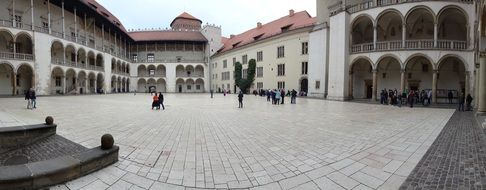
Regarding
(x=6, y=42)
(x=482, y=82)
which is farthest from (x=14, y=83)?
(x=482, y=82)

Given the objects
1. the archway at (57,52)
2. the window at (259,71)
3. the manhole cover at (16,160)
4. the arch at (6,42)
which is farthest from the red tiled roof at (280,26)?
the manhole cover at (16,160)

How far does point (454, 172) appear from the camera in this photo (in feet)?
15.3

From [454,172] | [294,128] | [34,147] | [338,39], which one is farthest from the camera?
[338,39]

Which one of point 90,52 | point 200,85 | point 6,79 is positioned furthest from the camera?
point 200,85

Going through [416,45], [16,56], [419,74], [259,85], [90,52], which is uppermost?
[90,52]

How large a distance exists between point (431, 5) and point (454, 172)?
25549 millimetres

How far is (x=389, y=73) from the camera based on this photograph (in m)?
29.7

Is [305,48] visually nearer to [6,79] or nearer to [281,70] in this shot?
[281,70]

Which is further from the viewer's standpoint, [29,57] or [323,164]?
[29,57]

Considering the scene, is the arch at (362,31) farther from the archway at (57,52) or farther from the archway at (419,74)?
the archway at (57,52)

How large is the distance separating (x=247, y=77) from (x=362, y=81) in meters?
24.0

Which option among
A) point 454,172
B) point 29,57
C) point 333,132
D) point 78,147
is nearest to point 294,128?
point 333,132

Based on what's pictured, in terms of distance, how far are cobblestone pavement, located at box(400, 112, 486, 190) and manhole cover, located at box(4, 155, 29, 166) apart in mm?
8504

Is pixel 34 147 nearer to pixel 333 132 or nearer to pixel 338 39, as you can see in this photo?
pixel 333 132
